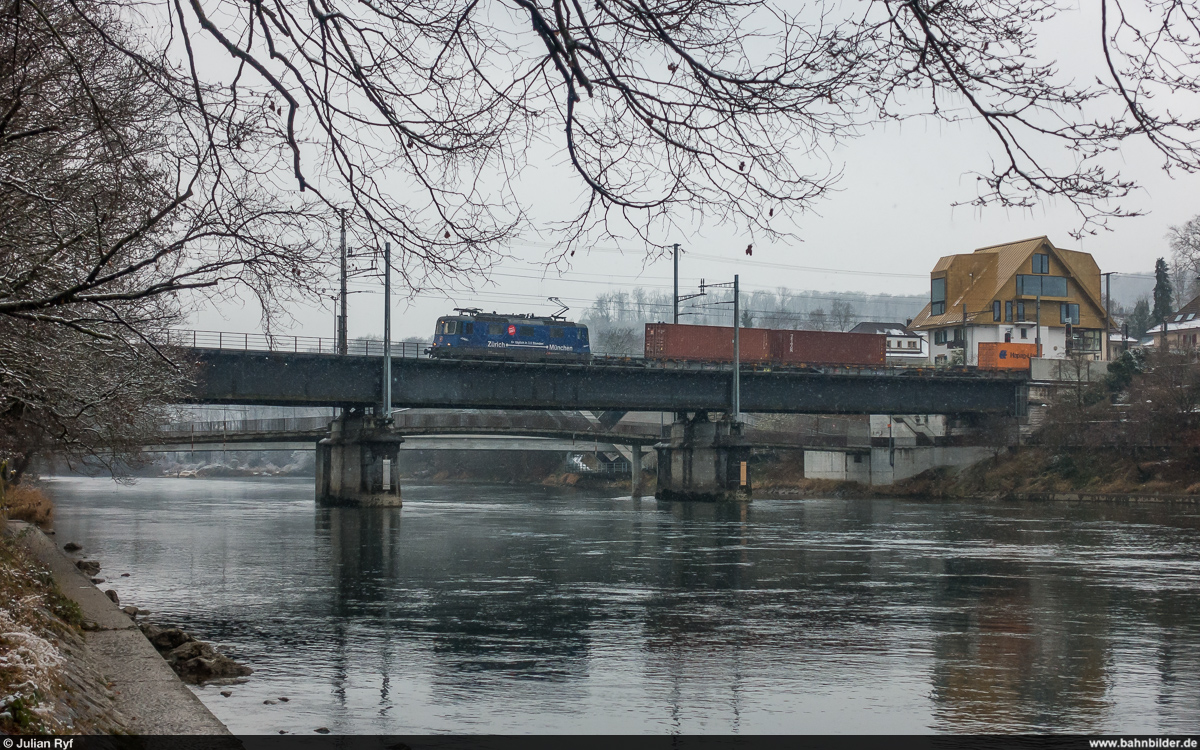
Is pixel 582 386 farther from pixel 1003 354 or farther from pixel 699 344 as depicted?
pixel 1003 354

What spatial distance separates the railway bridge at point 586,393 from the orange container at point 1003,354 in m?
11.1

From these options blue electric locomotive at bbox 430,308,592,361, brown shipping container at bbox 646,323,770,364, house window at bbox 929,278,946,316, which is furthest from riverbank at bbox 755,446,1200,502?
blue electric locomotive at bbox 430,308,592,361

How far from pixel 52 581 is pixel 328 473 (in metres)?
52.3

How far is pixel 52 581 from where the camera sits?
617 inches

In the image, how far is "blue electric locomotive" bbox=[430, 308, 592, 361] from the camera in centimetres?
6744

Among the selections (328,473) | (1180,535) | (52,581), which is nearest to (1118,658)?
(52,581)

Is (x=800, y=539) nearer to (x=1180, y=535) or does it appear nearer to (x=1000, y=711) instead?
(x=1180, y=535)

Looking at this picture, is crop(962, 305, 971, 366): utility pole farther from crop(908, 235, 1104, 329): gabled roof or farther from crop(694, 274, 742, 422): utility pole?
crop(694, 274, 742, 422): utility pole

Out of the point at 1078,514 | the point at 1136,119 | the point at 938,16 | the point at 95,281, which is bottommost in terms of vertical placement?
the point at 1078,514

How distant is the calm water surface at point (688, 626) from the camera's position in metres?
12.0

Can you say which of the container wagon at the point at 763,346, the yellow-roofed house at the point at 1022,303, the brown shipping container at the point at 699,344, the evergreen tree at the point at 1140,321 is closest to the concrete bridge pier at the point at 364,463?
the brown shipping container at the point at 699,344

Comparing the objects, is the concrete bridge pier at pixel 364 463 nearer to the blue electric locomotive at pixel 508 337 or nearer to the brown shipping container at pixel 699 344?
the blue electric locomotive at pixel 508 337

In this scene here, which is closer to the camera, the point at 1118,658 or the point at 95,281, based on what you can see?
the point at 95,281

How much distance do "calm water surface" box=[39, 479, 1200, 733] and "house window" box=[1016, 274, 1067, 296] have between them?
5785cm
